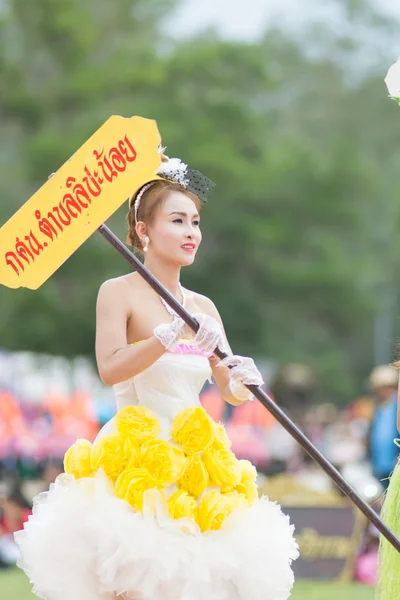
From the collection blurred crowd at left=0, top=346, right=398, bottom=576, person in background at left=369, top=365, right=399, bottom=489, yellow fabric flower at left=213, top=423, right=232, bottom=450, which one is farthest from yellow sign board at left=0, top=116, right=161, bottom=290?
blurred crowd at left=0, top=346, right=398, bottom=576

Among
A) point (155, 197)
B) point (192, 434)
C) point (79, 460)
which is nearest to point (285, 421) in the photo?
point (192, 434)

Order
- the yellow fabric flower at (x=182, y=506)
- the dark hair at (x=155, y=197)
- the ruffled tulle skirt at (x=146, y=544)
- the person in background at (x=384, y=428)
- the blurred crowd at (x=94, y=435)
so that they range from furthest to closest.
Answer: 1. the blurred crowd at (x=94, y=435)
2. the person in background at (x=384, y=428)
3. the dark hair at (x=155, y=197)
4. the yellow fabric flower at (x=182, y=506)
5. the ruffled tulle skirt at (x=146, y=544)

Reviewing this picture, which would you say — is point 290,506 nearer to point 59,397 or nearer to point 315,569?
point 315,569

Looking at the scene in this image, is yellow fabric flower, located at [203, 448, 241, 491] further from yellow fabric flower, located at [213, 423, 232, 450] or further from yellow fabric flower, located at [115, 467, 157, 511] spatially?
yellow fabric flower, located at [115, 467, 157, 511]

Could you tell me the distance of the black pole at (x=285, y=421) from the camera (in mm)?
4023

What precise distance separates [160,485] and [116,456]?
0.57 ft

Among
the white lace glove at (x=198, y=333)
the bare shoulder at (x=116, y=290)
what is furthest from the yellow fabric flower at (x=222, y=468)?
the bare shoulder at (x=116, y=290)

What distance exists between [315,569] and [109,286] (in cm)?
632

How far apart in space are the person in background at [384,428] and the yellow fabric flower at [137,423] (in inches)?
216

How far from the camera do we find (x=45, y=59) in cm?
3453

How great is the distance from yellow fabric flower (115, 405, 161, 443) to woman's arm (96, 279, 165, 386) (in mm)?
115

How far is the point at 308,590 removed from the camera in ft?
30.2

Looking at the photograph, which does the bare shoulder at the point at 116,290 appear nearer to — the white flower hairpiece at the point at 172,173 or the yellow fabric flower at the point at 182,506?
the white flower hairpiece at the point at 172,173

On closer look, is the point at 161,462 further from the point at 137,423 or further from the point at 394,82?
the point at 394,82
